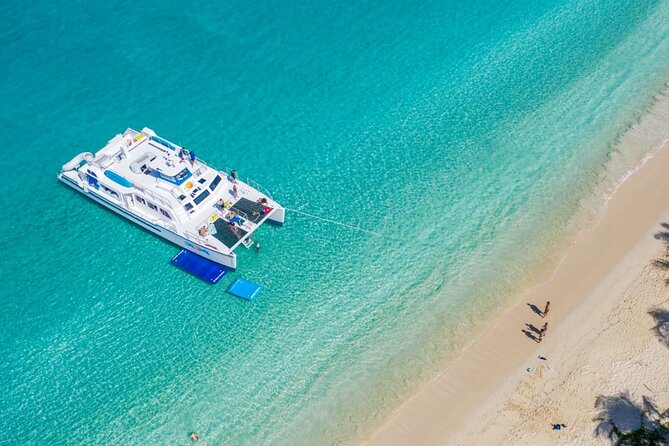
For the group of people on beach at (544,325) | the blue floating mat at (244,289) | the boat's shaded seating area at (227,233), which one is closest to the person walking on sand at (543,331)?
the group of people on beach at (544,325)

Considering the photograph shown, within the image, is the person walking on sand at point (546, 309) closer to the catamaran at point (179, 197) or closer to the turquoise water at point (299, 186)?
the turquoise water at point (299, 186)

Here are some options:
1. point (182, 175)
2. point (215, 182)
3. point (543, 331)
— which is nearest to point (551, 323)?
point (543, 331)

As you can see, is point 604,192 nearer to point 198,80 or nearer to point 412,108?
point 412,108

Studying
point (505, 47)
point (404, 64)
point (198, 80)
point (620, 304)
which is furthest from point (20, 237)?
point (505, 47)

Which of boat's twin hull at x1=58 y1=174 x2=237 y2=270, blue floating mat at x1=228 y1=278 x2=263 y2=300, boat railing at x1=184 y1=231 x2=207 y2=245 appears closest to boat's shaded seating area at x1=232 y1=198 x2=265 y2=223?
boat's twin hull at x1=58 y1=174 x2=237 y2=270

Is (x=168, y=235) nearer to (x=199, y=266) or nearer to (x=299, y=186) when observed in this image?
(x=199, y=266)

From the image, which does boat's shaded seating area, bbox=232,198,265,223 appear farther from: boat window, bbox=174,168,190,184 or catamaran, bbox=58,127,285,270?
boat window, bbox=174,168,190,184

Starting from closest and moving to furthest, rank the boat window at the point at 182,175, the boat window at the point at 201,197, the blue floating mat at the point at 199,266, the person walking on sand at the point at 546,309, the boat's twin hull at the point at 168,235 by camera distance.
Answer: the person walking on sand at the point at 546,309 → the boat's twin hull at the point at 168,235 → the blue floating mat at the point at 199,266 → the boat window at the point at 182,175 → the boat window at the point at 201,197
